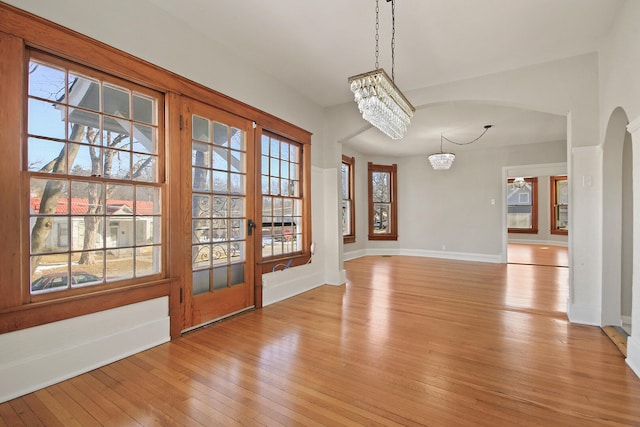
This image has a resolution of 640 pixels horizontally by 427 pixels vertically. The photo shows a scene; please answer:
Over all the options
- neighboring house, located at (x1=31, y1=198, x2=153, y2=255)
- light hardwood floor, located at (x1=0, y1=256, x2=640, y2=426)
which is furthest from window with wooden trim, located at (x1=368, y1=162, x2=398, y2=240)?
neighboring house, located at (x1=31, y1=198, x2=153, y2=255)

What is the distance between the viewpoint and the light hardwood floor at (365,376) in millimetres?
1674

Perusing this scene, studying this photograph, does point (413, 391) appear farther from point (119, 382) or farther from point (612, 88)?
point (612, 88)

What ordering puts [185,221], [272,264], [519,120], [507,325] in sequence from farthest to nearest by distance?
1. [519,120]
2. [272,264]
3. [507,325]
4. [185,221]

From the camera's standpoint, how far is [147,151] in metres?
2.62

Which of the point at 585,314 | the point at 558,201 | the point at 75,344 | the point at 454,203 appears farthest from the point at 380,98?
the point at 558,201

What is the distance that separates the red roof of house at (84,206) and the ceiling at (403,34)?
175 cm

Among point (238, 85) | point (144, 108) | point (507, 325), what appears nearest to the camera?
point (144, 108)

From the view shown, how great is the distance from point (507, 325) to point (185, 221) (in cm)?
344

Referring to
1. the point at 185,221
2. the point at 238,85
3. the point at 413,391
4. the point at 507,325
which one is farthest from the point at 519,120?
the point at 185,221

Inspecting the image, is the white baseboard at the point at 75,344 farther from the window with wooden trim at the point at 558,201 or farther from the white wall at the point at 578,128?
the window with wooden trim at the point at 558,201

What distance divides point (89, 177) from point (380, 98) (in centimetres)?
239

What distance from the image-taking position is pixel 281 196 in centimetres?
413

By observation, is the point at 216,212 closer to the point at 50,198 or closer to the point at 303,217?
the point at 50,198

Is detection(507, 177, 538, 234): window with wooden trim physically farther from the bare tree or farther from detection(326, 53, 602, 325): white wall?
the bare tree
